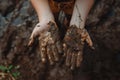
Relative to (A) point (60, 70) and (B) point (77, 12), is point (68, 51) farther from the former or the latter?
(A) point (60, 70)

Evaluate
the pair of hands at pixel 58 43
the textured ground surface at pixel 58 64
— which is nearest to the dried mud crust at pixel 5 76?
the textured ground surface at pixel 58 64

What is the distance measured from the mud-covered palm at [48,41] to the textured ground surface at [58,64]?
1.06 m

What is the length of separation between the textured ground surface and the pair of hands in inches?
41.7

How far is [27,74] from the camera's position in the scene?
117 inches

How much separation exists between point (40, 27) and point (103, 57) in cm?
130

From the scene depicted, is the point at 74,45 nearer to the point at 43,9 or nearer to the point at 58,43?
the point at 58,43

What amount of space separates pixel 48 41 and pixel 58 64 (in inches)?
45.2

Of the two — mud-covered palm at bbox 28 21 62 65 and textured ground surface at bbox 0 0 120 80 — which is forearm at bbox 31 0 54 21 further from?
textured ground surface at bbox 0 0 120 80

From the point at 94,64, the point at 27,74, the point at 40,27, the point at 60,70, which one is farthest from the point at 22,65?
the point at 40,27

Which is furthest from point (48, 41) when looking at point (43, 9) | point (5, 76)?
point (5, 76)

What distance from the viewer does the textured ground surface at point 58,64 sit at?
2.88 meters

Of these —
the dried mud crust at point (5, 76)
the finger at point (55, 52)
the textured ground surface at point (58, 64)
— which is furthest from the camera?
the textured ground surface at point (58, 64)

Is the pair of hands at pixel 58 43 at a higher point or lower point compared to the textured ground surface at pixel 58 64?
higher

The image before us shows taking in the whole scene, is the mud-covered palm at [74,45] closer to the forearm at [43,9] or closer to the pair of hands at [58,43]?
the pair of hands at [58,43]
